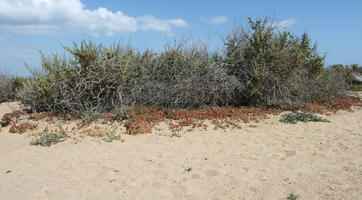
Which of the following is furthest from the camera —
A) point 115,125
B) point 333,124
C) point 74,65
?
point 74,65

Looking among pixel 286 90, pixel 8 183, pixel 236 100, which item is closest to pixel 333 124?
pixel 286 90

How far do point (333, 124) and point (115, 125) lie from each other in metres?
6.77

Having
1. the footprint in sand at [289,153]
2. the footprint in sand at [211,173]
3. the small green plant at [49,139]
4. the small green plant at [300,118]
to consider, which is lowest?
the small green plant at [49,139]

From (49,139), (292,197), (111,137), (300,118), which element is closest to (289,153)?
(292,197)

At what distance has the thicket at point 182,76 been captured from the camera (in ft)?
29.5

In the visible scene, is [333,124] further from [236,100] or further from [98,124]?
[98,124]

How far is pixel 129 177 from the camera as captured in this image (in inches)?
177

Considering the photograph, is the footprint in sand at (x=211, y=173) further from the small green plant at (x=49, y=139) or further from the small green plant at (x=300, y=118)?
the small green plant at (x=300, y=118)

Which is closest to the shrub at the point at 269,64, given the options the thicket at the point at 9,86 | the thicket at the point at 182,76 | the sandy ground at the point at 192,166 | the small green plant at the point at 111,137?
the thicket at the point at 182,76

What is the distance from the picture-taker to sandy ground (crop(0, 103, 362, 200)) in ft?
13.2

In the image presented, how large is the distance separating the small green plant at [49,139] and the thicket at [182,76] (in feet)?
6.46

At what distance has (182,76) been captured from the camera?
396 inches

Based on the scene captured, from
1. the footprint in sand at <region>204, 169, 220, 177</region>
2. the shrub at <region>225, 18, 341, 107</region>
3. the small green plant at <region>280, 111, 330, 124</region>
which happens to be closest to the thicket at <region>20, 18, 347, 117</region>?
the shrub at <region>225, 18, 341, 107</region>

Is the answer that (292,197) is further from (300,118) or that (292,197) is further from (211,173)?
(300,118)
